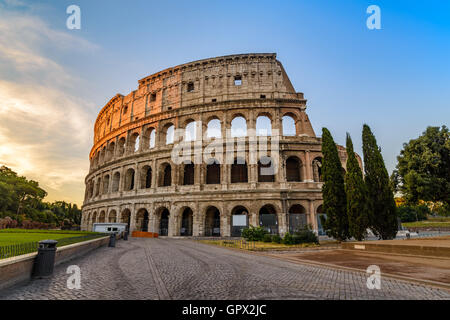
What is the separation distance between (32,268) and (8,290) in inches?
50.5

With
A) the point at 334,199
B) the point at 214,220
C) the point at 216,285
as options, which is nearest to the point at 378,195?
the point at 334,199

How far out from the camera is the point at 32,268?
661 cm

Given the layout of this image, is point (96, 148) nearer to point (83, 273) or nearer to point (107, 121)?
point (107, 121)

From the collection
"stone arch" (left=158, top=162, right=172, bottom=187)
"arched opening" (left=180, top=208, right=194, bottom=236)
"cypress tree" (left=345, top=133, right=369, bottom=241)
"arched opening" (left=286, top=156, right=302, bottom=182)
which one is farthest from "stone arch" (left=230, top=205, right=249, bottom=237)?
"cypress tree" (left=345, top=133, right=369, bottom=241)

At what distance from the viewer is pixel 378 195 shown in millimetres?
17375

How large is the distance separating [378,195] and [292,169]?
1131 centimetres

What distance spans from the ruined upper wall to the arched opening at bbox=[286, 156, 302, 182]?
7.48 metres

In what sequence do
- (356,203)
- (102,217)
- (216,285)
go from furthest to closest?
(102,217), (356,203), (216,285)

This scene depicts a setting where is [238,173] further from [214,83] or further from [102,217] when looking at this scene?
[102,217]

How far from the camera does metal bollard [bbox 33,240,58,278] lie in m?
6.66

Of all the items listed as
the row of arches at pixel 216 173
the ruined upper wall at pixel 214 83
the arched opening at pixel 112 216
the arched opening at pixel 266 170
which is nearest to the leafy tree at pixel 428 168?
the row of arches at pixel 216 173

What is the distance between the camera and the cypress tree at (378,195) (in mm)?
16812

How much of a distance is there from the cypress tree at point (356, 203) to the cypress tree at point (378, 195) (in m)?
0.52
